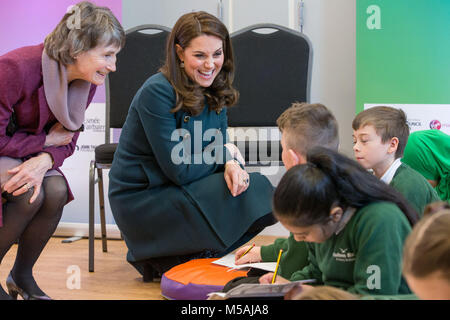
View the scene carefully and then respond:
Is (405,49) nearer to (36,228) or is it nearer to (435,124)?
(435,124)

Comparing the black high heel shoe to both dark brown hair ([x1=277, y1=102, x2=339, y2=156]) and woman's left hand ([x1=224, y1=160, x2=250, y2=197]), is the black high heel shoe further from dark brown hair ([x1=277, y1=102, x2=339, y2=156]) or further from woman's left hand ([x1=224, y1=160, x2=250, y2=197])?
Result: dark brown hair ([x1=277, y1=102, x2=339, y2=156])

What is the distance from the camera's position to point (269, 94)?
3025 millimetres

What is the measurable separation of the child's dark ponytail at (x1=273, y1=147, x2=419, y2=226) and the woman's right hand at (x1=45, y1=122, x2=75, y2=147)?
0.98 meters

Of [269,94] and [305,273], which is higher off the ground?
[269,94]

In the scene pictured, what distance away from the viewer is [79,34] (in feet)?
6.09

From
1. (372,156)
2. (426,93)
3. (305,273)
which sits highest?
(426,93)

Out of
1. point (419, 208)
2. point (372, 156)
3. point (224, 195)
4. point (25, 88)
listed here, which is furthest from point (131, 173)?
point (419, 208)

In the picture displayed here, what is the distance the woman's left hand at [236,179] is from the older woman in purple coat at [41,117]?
59cm

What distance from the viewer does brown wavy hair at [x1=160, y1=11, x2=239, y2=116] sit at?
86.9 inches

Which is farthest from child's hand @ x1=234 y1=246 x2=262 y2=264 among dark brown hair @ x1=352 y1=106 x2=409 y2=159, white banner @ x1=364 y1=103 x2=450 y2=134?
white banner @ x1=364 y1=103 x2=450 y2=134

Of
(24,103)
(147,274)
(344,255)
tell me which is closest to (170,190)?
(147,274)

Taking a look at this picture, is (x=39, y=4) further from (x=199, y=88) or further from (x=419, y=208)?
(x=419, y=208)

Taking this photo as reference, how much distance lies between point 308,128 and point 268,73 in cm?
131
